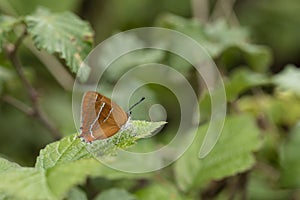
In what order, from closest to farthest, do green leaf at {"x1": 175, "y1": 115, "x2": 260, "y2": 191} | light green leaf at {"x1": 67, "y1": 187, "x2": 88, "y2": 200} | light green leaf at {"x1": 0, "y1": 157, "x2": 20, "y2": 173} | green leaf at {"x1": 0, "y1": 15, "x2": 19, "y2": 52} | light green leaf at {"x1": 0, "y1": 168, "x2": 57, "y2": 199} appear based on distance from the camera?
light green leaf at {"x1": 0, "y1": 168, "x2": 57, "y2": 199}
light green leaf at {"x1": 0, "y1": 157, "x2": 20, "y2": 173}
light green leaf at {"x1": 67, "y1": 187, "x2": 88, "y2": 200}
green leaf at {"x1": 0, "y1": 15, "x2": 19, "y2": 52}
green leaf at {"x1": 175, "y1": 115, "x2": 260, "y2": 191}

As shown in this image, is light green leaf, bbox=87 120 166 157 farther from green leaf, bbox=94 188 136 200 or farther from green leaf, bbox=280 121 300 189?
green leaf, bbox=280 121 300 189

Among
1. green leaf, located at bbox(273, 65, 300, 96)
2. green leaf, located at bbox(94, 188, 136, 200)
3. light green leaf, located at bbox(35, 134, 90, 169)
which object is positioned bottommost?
green leaf, located at bbox(273, 65, 300, 96)

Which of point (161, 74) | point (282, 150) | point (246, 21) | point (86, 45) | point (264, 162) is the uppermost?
point (86, 45)

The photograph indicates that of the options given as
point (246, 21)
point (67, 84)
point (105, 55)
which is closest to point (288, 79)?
point (105, 55)

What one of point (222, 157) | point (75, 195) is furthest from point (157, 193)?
point (75, 195)

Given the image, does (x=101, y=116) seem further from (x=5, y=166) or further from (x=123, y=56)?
(x=123, y=56)

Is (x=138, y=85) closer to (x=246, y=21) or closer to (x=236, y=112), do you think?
(x=236, y=112)

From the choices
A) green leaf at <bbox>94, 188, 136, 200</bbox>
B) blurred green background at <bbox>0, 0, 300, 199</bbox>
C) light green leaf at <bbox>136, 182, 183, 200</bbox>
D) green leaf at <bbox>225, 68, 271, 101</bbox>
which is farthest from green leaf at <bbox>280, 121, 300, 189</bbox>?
green leaf at <bbox>94, 188, 136, 200</bbox>

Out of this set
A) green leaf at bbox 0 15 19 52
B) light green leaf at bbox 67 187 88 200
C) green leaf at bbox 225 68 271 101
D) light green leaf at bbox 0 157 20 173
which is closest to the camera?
light green leaf at bbox 0 157 20 173

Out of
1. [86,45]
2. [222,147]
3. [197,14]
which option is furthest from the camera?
[197,14]
